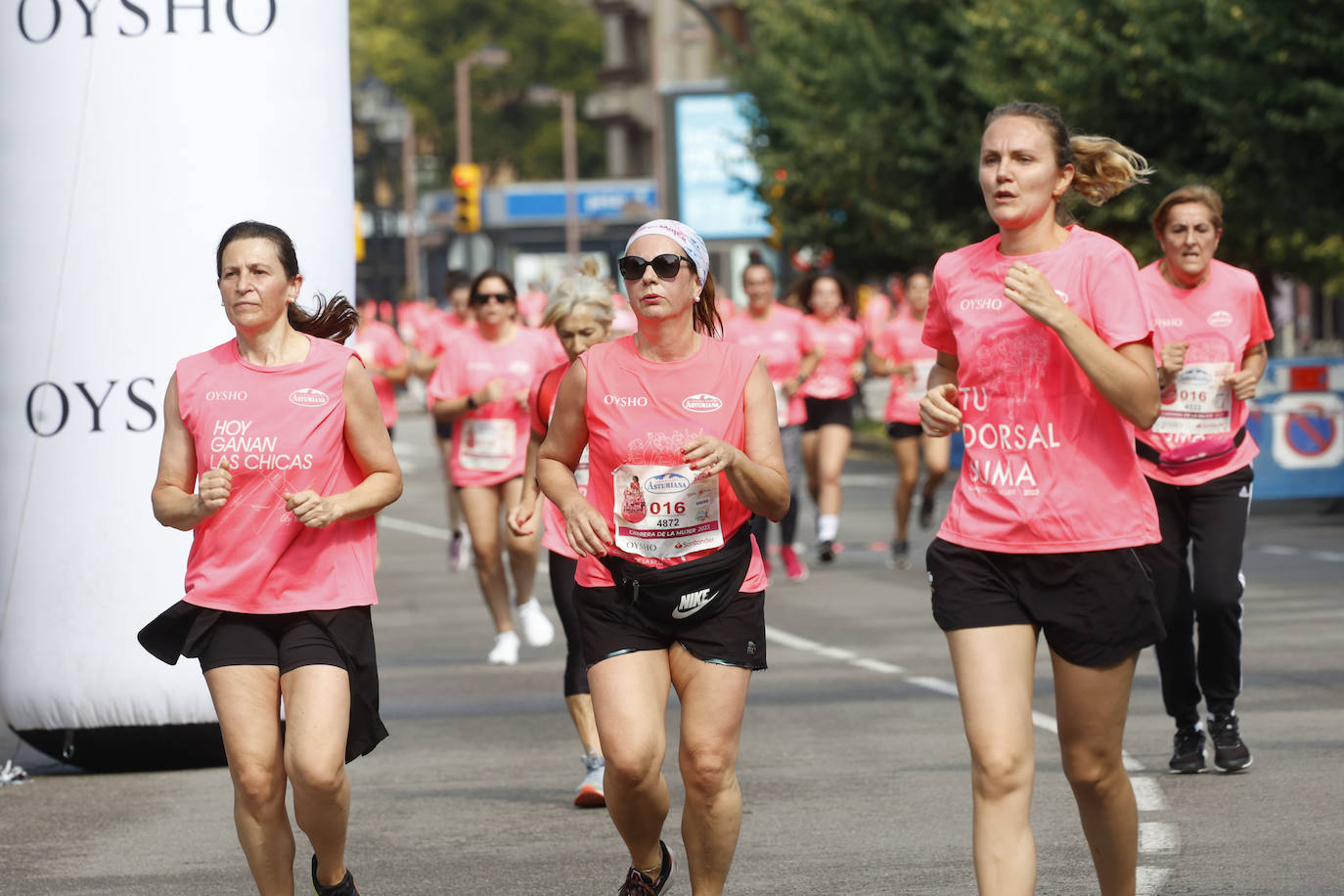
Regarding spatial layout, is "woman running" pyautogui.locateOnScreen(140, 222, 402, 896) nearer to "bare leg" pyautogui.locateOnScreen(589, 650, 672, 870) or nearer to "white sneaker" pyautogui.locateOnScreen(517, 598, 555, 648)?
"bare leg" pyautogui.locateOnScreen(589, 650, 672, 870)

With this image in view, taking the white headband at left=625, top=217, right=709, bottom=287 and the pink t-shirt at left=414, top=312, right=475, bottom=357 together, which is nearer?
the white headband at left=625, top=217, right=709, bottom=287

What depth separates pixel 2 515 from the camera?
8.65 meters

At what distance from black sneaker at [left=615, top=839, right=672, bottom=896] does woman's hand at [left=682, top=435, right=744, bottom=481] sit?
44.2 inches

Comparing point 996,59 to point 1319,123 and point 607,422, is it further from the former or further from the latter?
point 607,422

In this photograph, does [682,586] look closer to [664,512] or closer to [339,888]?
[664,512]

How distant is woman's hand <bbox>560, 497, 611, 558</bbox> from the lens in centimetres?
556

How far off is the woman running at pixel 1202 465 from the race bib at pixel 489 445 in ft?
14.9

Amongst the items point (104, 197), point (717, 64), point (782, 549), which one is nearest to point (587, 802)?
point (104, 197)

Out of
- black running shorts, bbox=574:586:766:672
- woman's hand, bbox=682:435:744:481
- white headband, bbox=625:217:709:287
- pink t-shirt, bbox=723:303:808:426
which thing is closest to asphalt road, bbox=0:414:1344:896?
black running shorts, bbox=574:586:766:672

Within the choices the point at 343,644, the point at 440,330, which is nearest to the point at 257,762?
the point at 343,644

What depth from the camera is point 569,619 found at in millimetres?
8148

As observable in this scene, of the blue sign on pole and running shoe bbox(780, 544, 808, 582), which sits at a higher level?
the blue sign on pole

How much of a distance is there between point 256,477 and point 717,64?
117 feet

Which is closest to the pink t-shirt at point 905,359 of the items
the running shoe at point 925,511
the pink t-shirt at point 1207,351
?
the running shoe at point 925,511
